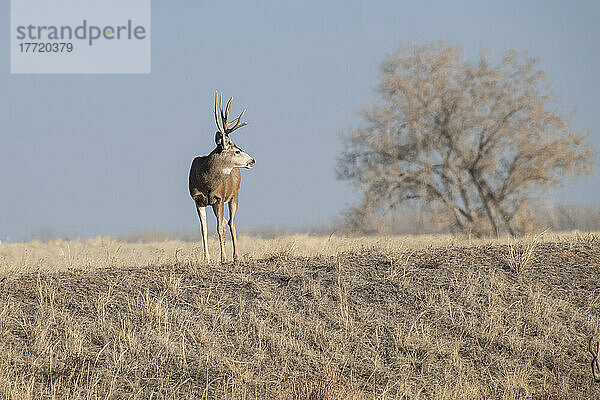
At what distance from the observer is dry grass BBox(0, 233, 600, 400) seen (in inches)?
354

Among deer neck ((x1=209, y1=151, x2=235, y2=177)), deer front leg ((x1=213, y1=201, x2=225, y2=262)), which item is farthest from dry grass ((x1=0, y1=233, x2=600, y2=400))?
deer neck ((x1=209, y1=151, x2=235, y2=177))

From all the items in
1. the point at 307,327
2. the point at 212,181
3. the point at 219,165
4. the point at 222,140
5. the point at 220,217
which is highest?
the point at 222,140

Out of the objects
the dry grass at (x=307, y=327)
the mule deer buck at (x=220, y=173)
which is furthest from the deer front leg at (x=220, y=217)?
the dry grass at (x=307, y=327)

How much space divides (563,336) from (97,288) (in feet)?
21.1

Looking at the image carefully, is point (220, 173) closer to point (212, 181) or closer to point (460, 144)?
point (212, 181)

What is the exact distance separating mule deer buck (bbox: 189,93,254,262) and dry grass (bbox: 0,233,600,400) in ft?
5.31

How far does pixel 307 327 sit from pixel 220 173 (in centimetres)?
441

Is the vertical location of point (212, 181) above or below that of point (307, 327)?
above

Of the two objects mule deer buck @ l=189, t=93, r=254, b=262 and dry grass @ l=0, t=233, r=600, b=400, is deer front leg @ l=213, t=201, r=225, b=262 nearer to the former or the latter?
mule deer buck @ l=189, t=93, r=254, b=262

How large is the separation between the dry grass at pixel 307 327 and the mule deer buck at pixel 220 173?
1620 millimetres

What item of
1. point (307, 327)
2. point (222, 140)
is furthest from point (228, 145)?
point (307, 327)

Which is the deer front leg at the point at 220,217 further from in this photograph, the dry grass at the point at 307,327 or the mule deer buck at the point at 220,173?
the dry grass at the point at 307,327

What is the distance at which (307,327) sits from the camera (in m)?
10.2

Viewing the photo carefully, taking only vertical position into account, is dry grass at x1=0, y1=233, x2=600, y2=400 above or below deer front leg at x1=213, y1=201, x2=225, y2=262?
below
